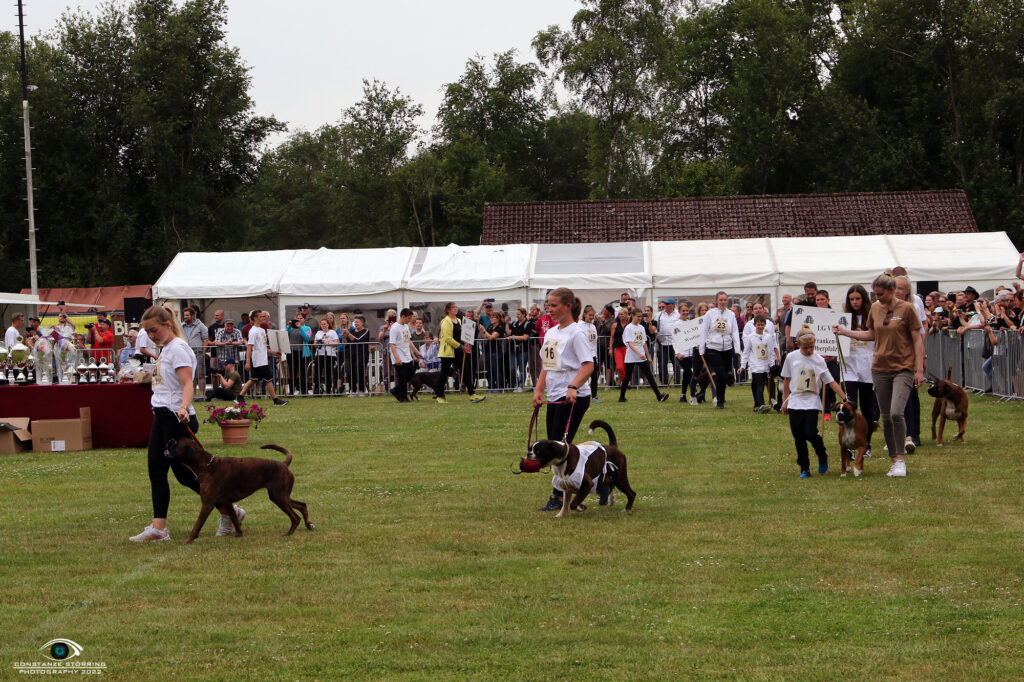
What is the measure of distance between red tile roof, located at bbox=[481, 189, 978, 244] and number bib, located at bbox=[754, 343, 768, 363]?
1826cm

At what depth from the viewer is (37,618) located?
6398 mm

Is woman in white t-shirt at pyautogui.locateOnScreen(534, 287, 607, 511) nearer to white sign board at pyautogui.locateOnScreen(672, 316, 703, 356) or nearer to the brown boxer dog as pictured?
the brown boxer dog

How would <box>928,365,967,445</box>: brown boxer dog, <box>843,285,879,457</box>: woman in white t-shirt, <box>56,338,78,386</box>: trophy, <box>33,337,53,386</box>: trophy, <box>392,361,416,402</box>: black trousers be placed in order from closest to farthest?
<box>843,285,879,457</box>: woman in white t-shirt < <box>928,365,967,445</box>: brown boxer dog < <box>33,337,53,386</box>: trophy < <box>56,338,78,386</box>: trophy < <box>392,361,416,402</box>: black trousers

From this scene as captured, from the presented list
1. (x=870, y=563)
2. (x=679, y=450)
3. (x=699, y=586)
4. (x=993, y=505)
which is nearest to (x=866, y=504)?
(x=993, y=505)

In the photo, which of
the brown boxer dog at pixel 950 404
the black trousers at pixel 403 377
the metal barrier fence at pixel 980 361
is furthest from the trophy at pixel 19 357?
the metal barrier fence at pixel 980 361

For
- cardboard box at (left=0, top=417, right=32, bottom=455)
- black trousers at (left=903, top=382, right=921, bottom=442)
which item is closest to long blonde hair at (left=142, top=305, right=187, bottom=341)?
cardboard box at (left=0, top=417, right=32, bottom=455)

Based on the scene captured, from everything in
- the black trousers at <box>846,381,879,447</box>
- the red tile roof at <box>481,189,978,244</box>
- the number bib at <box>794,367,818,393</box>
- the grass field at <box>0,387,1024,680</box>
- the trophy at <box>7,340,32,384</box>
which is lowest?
the grass field at <box>0,387,1024,680</box>

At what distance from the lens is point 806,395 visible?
1136 centimetres

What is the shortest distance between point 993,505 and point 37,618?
7.11m

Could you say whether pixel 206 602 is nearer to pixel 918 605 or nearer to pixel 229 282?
pixel 918 605

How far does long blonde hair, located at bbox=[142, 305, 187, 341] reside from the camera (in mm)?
8742

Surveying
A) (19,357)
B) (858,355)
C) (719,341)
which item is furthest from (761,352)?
(19,357)

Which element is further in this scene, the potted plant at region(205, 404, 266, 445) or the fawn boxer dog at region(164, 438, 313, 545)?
the potted plant at region(205, 404, 266, 445)

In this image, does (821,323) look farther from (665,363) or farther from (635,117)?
(635,117)
